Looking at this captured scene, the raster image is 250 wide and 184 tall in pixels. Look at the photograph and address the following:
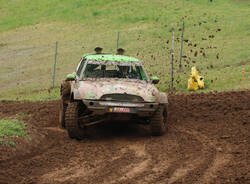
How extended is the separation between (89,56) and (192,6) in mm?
29440

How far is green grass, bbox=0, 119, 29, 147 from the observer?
32.5 feet

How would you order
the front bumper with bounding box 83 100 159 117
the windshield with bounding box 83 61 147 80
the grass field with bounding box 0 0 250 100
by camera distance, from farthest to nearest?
the grass field with bounding box 0 0 250 100 < the windshield with bounding box 83 61 147 80 < the front bumper with bounding box 83 100 159 117

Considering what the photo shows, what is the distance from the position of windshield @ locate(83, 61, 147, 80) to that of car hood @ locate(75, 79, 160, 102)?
60 centimetres

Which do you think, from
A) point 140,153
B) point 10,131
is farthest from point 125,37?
point 140,153

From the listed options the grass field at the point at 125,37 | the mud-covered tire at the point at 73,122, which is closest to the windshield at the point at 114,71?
the mud-covered tire at the point at 73,122

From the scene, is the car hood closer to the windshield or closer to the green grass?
the windshield

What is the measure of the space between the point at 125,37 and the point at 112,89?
20.7 metres

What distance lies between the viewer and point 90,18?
41.7 metres

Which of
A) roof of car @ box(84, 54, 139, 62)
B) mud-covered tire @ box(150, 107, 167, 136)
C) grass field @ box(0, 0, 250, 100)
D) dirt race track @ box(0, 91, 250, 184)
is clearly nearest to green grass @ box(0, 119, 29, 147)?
Result: dirt race track @ box(0, 91, 250, 184)

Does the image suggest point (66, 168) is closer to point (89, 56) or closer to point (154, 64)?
point (89, 56)

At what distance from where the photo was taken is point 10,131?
412 inches

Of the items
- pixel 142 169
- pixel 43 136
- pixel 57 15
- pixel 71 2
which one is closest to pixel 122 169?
pixel 142 169

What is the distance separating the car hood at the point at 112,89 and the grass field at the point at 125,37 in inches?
318

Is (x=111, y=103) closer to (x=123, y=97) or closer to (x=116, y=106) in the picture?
(x=116, y=106)
